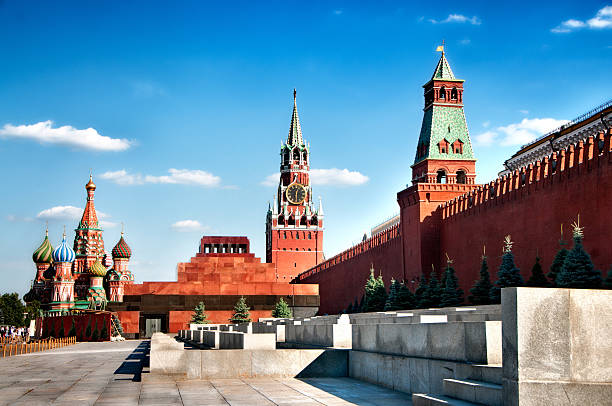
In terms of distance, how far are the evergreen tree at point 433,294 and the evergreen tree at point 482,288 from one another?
3.31 meters

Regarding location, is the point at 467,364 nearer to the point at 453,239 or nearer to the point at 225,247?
the point at 453,239

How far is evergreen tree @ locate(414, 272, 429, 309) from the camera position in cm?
2806

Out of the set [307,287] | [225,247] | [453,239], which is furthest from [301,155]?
[453,239]

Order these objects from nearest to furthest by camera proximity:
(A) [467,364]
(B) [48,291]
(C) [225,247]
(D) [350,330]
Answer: (A) [467,364]
(D) [350,330]
(B) [48,291]
(C) [225,247]

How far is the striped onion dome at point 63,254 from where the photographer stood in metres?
70.8

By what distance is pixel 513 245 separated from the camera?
2373 centimetres

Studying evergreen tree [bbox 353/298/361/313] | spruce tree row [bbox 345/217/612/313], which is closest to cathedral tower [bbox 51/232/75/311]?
evergreen tree [bbox 353/298/361/313]

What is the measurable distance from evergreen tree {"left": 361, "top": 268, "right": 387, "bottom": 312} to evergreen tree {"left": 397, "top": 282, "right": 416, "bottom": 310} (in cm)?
326

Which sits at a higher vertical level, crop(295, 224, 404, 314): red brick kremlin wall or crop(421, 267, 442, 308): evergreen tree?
crop(295, 224, 404, 314): red brick kremlin wall

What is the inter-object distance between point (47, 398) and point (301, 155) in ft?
271

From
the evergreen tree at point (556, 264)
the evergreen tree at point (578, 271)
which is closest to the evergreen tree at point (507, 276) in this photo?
the evergreen tree at point (556, 264)

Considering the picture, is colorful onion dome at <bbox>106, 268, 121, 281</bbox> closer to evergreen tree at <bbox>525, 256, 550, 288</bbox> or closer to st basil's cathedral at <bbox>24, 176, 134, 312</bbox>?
st basil's cathedral at <bbox>24, 176, 134, 312</bbox>

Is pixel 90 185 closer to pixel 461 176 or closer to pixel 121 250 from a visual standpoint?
pixel 121 250

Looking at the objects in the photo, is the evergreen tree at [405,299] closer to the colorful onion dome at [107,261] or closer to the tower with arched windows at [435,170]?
the tower with arched windows at [435,170]
